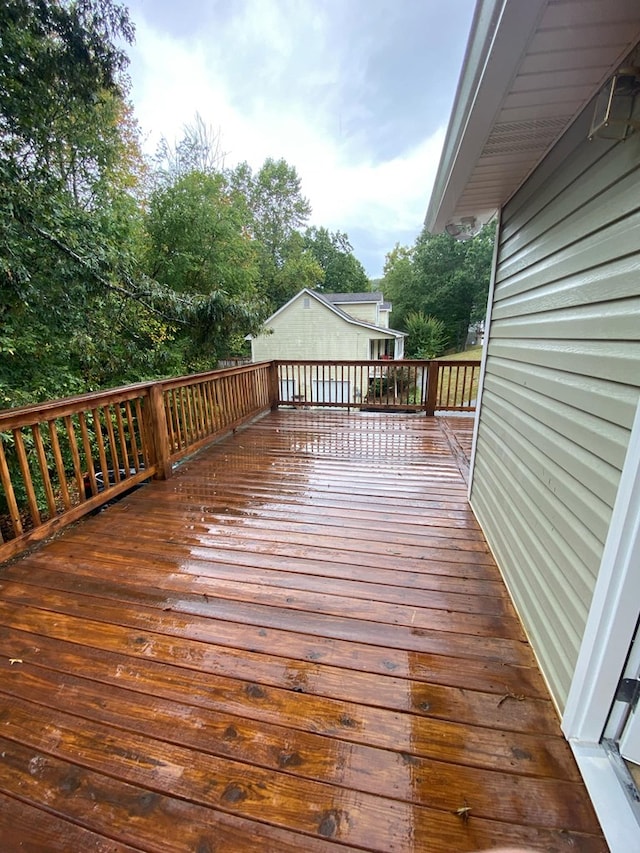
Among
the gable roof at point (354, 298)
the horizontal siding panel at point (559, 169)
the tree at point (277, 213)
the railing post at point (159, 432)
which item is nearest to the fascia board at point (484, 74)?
the horizontal siding panel at point (559, 169)

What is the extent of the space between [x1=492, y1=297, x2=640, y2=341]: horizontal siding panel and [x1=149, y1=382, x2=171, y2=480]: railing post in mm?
2863

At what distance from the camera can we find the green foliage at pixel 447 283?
22797 millimetres

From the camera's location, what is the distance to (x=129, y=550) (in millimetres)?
2268

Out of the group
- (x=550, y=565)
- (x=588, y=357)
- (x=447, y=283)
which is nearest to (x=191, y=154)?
(x=588, y=357)

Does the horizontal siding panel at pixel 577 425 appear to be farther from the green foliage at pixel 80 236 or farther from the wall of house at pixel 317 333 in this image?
the wall of house at pixel 317 333

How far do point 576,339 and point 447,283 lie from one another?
84.5 feet

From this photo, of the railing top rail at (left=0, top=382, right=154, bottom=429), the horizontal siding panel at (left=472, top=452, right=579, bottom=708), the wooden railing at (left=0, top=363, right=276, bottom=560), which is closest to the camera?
the horizontal siding panel at (left=472, top=452, right=579, bottom=708)

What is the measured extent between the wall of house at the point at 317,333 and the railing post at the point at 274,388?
813 cm

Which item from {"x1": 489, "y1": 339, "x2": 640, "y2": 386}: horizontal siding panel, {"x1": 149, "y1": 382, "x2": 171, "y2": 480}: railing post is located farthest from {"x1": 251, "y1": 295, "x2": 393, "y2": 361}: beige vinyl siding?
{"x1": 489, "y1": 339, "x2": 640, "y2": 386}: horizontal siding panel

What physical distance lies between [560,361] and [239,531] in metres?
2.08

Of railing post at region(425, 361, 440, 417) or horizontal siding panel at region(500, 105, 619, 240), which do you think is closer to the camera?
horizontal siding panel at region(500, 105, 619, 240)

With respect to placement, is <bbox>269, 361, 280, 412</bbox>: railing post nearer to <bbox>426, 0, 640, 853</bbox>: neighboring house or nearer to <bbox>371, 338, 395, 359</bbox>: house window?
<bbox>426, 0, 640, 853</bbox>: neighboring house

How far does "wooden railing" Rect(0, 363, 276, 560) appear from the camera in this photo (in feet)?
7.14

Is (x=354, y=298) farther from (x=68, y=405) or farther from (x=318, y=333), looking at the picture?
(x=68, y=405)
